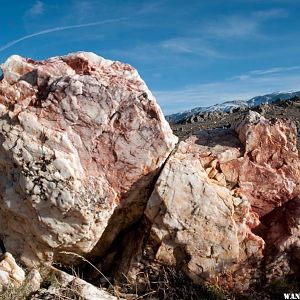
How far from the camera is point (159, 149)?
8227mm

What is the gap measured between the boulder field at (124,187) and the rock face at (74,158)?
2cm

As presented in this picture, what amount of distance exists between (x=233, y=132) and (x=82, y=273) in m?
3.92

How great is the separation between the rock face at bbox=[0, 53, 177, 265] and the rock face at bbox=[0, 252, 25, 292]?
16.0 inches

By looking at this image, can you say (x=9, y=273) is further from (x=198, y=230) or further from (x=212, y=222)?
(x=212, y=222)

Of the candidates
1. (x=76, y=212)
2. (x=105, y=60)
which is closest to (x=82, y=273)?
(x=76, y=212)

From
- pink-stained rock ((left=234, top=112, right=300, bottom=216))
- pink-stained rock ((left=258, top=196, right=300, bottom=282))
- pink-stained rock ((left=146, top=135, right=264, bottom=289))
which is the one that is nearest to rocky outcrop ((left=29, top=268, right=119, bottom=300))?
pink-stained rock ((left=146, top=135, right=264, bottom=289))

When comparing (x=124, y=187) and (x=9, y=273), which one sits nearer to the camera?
(x=9, y=273)

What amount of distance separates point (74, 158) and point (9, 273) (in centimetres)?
205

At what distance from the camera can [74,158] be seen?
7.91 meters

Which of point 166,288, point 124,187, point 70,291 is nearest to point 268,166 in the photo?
point 124,187

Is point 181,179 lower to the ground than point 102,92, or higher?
lower

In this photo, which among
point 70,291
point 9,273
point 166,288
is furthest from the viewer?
point 166,288

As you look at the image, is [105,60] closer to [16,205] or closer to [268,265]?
[16,205]

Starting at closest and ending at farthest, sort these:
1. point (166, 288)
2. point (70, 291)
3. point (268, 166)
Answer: point (70, 291) < point (166, 288) < point (268, 166)
